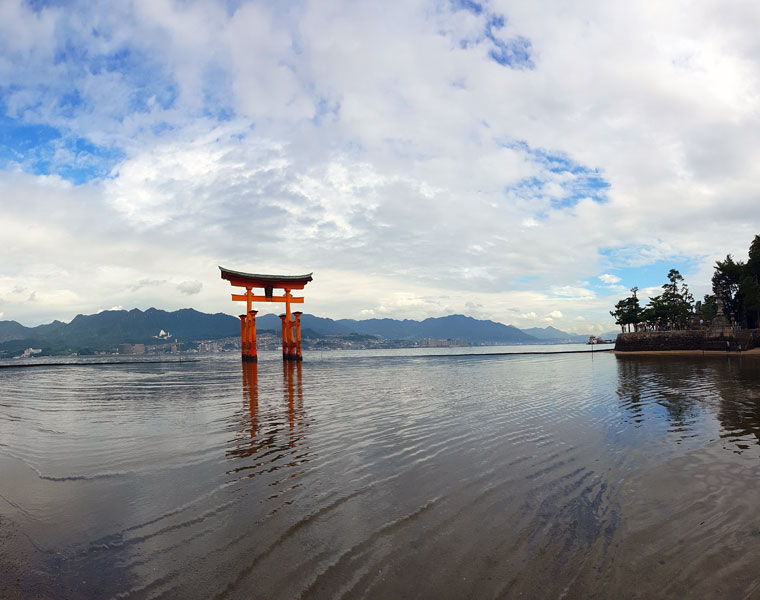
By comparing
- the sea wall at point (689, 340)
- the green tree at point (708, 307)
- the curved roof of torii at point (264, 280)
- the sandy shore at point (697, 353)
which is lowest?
the sandy shore at point (697, 353)

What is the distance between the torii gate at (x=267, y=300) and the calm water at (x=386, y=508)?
38769 mm

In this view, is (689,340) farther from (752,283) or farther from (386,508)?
(386,508)

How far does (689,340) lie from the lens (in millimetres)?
53094

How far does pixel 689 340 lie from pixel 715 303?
275 inches

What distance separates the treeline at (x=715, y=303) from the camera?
51.3 m

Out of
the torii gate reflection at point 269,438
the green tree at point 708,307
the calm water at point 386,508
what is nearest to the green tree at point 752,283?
the green tree at point 708,307

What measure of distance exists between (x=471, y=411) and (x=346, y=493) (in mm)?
8141

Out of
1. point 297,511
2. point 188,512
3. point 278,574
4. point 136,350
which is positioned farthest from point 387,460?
point 136,350

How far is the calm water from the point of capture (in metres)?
3.81

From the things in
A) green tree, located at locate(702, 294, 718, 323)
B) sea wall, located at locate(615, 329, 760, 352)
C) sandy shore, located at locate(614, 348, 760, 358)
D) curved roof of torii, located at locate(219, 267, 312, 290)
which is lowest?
sandy shore, located at locate(614, 348, 760, 358)

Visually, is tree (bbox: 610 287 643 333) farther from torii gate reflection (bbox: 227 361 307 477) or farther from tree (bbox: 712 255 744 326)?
torii gate reflection (bbox: 227 361 307 477)

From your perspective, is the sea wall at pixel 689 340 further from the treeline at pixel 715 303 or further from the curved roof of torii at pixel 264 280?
the curved roof of torii at pixel 264 280

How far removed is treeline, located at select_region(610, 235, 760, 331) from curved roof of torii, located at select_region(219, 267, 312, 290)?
49730 millimetres

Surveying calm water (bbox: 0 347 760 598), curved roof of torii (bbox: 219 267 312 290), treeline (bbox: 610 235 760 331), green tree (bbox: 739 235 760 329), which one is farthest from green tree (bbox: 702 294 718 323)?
calm water (bbox: 0 347 760 598)
